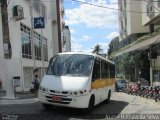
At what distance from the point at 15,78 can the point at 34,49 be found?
13.4m

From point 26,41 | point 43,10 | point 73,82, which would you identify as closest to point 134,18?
point 43,10

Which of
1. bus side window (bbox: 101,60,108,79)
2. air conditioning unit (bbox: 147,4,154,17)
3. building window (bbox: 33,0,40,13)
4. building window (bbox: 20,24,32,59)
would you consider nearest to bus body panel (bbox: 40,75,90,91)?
bus side window (bbox: 101,60,108,79)

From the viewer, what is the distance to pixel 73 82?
13.9 meters

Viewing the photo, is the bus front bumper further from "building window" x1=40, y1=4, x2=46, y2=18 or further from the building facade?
"building window" x1=40, y1=4, x2=46, y2=18

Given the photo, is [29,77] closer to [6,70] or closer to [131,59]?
[6,70]

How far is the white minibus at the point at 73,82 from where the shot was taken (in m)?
13.5

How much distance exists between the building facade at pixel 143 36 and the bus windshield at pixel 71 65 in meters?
19.1

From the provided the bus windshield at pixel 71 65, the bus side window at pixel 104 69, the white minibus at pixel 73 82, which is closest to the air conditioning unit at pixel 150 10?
the bus side window at pixel 104 69

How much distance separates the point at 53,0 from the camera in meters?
56.9

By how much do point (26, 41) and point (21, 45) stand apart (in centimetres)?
282

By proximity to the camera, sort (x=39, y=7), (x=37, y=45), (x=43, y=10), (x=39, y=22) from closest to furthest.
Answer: (x=39, y=22) → (x=37, y=45) → (x=39, y=7) → (x=43, y=10)

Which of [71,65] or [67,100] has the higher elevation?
[71,65]

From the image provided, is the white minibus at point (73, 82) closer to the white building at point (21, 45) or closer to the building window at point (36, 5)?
the white building at point (21, 45)

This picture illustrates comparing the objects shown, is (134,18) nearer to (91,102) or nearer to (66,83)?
(91,102)
